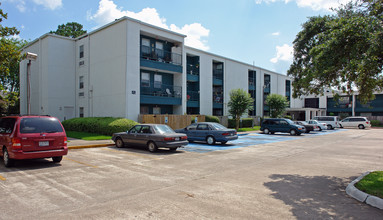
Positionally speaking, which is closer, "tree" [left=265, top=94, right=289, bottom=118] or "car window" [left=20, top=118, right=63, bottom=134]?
"car window" [left=20, top=118, right=63, bottom=134]

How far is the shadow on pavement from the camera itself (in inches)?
→ 193

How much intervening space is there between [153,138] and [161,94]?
522 inches

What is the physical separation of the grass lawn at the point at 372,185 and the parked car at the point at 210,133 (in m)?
9.55

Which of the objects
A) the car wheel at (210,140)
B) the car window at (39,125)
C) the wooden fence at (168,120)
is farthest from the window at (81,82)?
the car window at (39,125)

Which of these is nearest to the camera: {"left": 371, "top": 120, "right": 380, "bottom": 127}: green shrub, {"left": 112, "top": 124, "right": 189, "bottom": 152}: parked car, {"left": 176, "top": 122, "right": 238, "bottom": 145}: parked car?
{"left": 112, "top": 124, "right": 189, "bottom": 152}: parked car

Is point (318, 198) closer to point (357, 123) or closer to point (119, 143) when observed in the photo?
point (119, 143)

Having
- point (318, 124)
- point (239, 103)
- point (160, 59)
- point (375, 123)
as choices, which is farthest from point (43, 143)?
point (375, 123)

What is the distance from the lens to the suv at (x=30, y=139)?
340 inches

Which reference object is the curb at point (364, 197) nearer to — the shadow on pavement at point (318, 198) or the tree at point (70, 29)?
the shadow on pavement at point (318, 198)

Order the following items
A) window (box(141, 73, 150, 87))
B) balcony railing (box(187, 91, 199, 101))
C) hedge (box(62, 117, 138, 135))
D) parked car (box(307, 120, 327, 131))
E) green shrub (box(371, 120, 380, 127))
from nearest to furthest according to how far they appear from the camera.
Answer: hedge (box(62, 117, 138, 135)) → window (box(141, 73, 150, 87)) → balcony railing (box(187, 91, 199, 101)) → parked car (box(307, 120, 327, 131)) → green shrub (box(371, 120, 380, 127))

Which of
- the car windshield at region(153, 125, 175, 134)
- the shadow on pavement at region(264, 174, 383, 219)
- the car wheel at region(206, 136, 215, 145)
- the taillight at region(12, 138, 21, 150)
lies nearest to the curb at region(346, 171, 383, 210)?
the shadow on pavement at region(264, 174, 383, 219)

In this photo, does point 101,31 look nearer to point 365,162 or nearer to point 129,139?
point 129,139

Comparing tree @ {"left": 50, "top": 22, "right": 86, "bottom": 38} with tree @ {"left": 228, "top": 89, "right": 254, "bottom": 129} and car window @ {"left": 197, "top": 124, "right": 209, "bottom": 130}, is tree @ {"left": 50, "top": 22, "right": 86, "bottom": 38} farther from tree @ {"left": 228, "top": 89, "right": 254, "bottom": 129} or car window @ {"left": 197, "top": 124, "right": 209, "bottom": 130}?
car window @ {"left": 197, "top": 124, "right": 209, "bottom": 130}

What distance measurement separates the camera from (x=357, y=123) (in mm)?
40219
